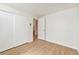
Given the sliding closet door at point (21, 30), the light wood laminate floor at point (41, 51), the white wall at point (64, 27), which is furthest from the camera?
the sliding closet door at point (21, 30)

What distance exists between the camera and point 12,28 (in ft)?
12.5

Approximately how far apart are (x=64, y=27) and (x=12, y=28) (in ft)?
6.97

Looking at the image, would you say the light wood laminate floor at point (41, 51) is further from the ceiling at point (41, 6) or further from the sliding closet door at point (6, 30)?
the ceiling at point (41, 6)

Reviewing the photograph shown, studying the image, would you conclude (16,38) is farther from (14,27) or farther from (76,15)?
(76,15)

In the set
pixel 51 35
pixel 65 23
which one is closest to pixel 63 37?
pixel 65 23

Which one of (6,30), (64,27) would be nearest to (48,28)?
(64,27)

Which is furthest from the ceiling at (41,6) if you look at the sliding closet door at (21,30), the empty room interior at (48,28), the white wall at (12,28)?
the sliding closet door at (21,30)

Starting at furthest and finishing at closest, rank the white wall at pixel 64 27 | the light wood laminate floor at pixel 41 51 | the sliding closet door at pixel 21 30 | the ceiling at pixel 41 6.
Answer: the sliding closet door at pixel 21 30
the white wall at pixel 64 27
the light wood laminate floor at pixel 41 51
the ceiling at pixel 41 6

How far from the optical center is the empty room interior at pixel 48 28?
3.32m

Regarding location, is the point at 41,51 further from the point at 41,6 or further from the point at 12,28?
the point at 41,6

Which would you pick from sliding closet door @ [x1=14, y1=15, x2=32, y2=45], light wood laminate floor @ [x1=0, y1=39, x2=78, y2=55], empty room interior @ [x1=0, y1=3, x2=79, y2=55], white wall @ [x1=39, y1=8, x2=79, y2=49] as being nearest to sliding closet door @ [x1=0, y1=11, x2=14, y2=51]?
empty room interior @ [x1=0, y1=3, x2=79, y2=55]

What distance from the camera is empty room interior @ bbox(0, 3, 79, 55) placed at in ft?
10.9
